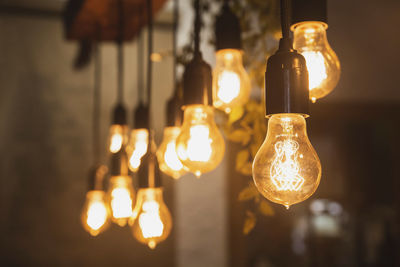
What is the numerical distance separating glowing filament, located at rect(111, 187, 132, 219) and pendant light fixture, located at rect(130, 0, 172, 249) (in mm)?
171

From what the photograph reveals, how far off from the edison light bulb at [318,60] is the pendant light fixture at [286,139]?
146 mm

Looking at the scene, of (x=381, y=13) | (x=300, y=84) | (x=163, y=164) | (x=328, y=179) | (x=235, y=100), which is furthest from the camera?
(x=328, y=179)

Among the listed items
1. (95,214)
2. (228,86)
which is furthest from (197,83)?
(95,214)

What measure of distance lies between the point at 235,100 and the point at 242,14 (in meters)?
0.51

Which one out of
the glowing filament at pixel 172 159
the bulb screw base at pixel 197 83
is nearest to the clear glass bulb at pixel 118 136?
the glowing filament at pixel 172 159

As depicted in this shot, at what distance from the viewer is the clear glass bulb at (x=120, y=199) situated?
1.39 metres

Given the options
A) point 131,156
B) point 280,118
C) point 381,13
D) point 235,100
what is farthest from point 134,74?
point 280,118

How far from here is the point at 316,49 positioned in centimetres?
80

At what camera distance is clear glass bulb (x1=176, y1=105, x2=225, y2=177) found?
0.84m

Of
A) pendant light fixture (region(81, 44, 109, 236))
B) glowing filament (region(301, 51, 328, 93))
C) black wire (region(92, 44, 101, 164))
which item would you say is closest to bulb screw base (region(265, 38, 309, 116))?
glowing filament (region(301, 51, 328, 93))

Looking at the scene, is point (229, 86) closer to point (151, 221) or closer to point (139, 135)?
point (151, 221)

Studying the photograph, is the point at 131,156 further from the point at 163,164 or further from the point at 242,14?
the point at 242,14

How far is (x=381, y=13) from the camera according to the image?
10.00ft

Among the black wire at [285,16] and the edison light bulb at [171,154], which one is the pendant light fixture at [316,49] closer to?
the black wire at [285,16]
